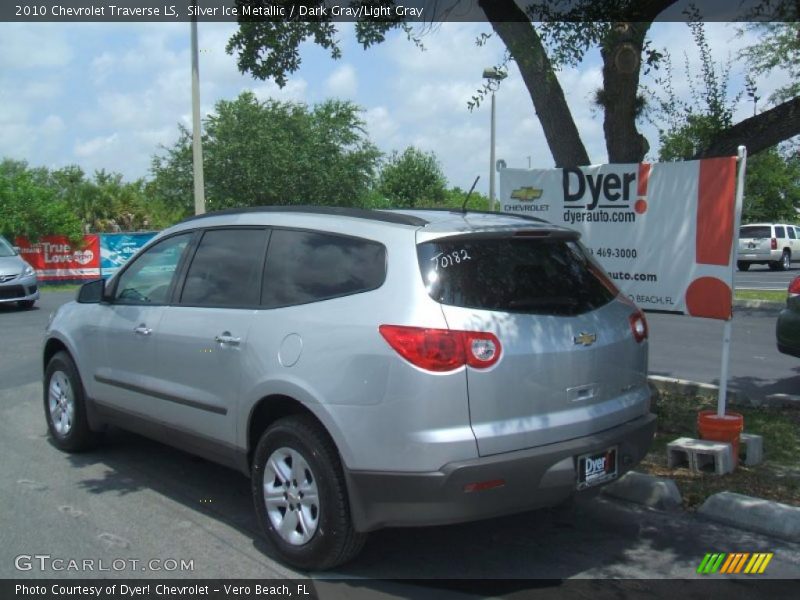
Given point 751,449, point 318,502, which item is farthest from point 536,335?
point 751,449

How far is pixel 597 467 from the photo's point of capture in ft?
13.2

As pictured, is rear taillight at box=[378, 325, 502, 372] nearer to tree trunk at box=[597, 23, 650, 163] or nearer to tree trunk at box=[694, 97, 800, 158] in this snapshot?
tree trunk at box=[597, 23, 650, 163]

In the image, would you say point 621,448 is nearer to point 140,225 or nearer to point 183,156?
point 183,156

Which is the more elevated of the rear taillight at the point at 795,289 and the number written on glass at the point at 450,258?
the number written on glass at the point at 450,258

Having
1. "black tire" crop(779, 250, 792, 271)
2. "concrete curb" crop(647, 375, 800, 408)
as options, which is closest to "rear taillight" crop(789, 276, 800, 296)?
"concrete curb" crop(647, 375, 800, 408)

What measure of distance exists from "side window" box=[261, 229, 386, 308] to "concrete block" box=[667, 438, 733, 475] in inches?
111

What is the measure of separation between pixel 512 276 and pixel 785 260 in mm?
31774

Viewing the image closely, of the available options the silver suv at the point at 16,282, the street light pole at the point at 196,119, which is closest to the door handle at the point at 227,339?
the street light pole at the point at 196,119

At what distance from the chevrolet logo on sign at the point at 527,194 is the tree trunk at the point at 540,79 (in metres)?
0.30

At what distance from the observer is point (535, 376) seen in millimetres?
3814

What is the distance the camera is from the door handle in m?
4.49

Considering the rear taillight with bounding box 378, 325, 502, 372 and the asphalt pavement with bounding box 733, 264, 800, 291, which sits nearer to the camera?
the rear taillight with bounding box 378, 325, 502, 372

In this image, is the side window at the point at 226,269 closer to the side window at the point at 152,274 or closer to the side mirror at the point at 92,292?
the side window at the point at 152,274

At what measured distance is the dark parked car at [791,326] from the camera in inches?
304
